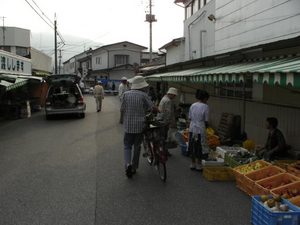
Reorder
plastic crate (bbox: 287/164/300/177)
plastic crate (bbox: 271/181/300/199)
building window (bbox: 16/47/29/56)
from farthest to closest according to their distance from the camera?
building window (bbox: 16/47/29/56), plastic crate (bbox: 287/164/300/177), plastic crate (bbox: 271/181/300/199)

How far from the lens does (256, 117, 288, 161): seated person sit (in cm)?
855

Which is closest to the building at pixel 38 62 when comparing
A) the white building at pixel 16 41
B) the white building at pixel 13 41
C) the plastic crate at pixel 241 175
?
the white building at pixel 16 41

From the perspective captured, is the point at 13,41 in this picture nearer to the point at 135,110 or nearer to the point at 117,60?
the point at 117,60

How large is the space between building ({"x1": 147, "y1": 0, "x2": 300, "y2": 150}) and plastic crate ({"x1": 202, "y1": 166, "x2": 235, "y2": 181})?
1.74m

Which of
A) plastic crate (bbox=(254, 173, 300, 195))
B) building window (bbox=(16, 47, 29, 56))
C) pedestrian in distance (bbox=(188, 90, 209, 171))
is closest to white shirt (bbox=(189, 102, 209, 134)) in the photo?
pedestrian in distance (bbox=(188, 90, 209, 171))

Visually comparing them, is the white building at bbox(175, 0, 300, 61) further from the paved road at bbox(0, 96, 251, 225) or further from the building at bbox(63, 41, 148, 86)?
the building at bbox(63, 41, 148, 86)

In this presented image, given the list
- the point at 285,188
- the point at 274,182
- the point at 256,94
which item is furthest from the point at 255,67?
the point at 256,94

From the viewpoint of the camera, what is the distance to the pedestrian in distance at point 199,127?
8453 mm

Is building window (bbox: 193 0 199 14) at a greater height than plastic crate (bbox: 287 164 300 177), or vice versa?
building window (bbox: 193 0 199 14)

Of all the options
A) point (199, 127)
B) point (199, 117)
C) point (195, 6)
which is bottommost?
point (199, 127)

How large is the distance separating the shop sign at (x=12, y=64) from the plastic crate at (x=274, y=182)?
63.2 feet

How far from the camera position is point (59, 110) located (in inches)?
795

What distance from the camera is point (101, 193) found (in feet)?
23.1

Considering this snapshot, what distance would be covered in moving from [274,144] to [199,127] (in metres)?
1.67
